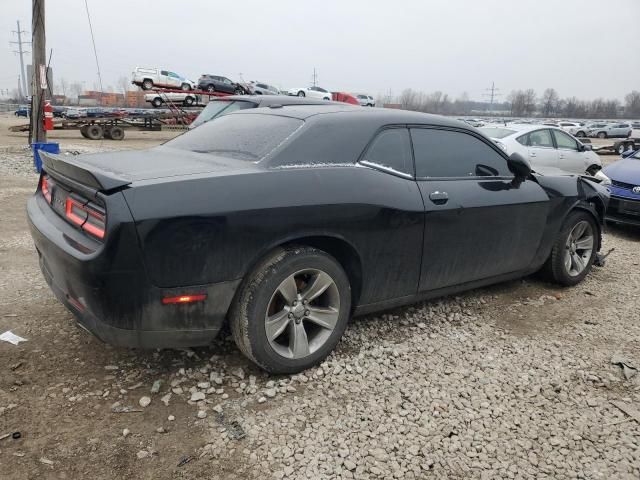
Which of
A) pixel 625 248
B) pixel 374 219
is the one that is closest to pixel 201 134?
pixel 374 219

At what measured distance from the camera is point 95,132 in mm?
21844

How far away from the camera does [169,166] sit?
9.43 feet

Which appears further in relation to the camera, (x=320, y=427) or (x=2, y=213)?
(x=2, y=213)

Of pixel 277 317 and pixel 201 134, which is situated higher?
pixel 201 134

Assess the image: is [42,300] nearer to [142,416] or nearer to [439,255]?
[142,416]

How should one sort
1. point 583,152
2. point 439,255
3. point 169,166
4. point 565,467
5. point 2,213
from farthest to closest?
point 583,152 < point 2,213 < point 439,255 < point 169,166 < point 565,467

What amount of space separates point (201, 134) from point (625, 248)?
5.52m

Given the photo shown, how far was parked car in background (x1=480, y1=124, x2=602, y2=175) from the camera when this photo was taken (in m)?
10.7

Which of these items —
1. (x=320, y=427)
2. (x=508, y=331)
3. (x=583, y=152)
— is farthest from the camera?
(x=583, y=152)

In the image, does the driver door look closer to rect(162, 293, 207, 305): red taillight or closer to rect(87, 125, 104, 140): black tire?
rect(162, 293, 207, 305): red taillight

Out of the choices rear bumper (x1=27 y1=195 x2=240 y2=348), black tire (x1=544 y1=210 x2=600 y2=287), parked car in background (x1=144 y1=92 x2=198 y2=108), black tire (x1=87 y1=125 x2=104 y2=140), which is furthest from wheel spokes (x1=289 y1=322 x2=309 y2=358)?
parked car in background (x1=144 y1=92 x2=198 y2=108)

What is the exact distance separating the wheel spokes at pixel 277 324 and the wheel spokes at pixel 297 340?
0.06 metres

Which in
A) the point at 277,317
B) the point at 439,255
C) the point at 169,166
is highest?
the point at 169,166

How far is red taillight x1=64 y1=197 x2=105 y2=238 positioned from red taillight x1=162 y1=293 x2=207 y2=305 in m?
0.44
